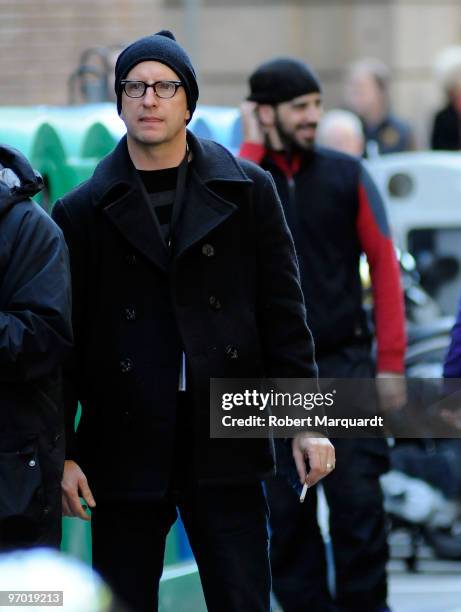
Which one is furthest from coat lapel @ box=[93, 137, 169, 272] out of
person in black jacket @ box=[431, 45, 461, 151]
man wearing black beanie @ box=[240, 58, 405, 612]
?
person in black jacket @ box=[431, 45, 461, 151]

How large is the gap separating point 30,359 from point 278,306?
783 mm

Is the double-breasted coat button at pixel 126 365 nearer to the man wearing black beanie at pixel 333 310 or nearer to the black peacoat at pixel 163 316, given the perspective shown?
the black peacoat at pixel 163 316

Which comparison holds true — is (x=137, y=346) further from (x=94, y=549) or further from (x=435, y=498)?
(x=435, y=498)

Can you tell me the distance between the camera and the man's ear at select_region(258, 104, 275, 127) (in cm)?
671

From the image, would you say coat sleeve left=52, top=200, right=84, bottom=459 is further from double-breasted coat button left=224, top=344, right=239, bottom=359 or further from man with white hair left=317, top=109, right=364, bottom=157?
man with white hair left=317, top=109, right=364, bottom=157

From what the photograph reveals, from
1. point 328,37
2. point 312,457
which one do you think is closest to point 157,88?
point 312,457

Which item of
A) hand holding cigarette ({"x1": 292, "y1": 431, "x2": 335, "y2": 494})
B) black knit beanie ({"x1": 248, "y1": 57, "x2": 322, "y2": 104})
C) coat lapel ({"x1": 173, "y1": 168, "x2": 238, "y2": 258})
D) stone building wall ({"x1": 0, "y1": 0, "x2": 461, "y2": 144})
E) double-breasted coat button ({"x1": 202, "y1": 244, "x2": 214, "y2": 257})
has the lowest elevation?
hand holding cigarette ({"x1": 292, "y1": 431, "x2": 335, "y2": 494})

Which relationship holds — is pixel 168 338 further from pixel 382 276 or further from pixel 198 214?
pixel 382 276

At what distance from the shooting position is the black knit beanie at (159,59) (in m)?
4.82

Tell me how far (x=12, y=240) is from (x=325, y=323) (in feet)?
7.18

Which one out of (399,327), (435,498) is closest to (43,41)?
(435,498)

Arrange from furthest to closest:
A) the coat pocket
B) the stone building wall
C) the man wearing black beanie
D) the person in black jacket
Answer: the stone building wall, the person in black jacket, the man wearing black beanie, the coat pocket

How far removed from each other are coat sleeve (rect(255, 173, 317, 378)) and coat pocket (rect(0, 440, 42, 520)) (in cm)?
80

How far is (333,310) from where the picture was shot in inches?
257
